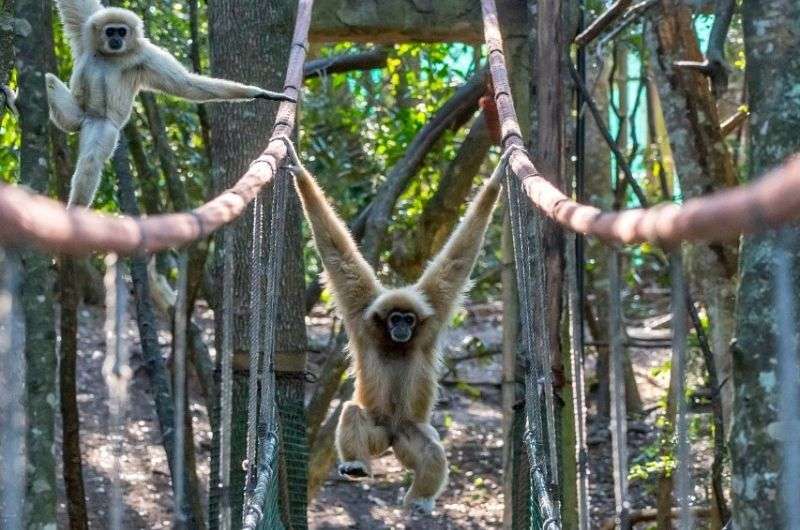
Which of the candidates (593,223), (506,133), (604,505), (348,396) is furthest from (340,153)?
(593,223)

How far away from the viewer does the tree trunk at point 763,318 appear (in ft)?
16.3

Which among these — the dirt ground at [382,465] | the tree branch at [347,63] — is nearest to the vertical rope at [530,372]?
the tree branch at [347,63]

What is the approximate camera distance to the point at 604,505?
10.6m

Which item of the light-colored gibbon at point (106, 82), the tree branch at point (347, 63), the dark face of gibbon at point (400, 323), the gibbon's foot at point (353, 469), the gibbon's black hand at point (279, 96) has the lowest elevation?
the gibbon's foot at point (353, 469)

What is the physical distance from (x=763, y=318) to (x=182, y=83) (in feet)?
10.3

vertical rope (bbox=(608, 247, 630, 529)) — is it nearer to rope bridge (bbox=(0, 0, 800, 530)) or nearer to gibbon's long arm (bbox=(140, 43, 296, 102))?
rope bridge (bbox=(0, 0, 800, 530))

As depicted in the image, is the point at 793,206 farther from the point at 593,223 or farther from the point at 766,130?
the point at 766,130

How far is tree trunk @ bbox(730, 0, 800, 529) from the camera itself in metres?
4.95

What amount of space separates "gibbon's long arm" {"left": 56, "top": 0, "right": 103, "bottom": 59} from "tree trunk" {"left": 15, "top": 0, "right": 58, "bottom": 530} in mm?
402

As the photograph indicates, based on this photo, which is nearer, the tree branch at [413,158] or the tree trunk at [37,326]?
the tree trunk at [37,326]

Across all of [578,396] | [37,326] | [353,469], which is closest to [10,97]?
[37,326]

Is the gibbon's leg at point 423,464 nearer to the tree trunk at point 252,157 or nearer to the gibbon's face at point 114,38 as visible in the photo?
the tree trunk at point 252,157

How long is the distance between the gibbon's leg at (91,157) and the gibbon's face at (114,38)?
0.37 metres

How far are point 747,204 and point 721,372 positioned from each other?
22.2ft
